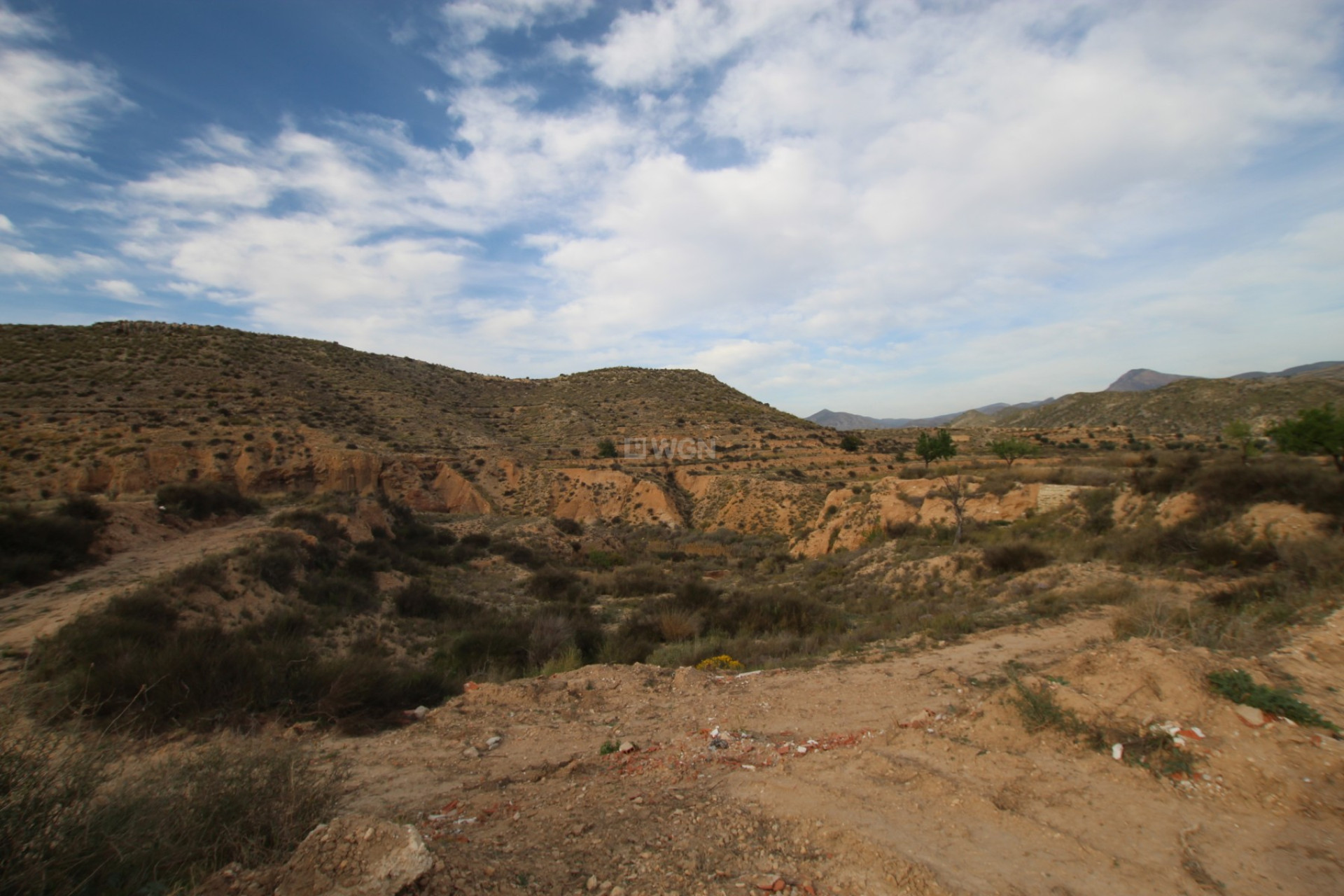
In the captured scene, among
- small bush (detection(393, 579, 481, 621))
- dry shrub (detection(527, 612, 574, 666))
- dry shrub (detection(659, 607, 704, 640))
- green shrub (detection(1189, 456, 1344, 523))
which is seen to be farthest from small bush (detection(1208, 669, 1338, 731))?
small bush (detection(393, 579, 481, 621))

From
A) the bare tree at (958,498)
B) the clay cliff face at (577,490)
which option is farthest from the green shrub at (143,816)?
the clay cliff face at (577,490)

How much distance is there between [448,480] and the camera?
125 ft

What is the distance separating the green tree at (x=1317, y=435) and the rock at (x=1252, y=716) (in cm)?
1484

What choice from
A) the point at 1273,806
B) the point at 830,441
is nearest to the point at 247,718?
the point at 1273,806

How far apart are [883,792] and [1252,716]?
2908 mm

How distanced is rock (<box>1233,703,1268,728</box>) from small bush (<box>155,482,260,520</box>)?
21.6m

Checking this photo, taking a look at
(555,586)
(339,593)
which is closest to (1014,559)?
(555,586)

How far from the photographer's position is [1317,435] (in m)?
16.3

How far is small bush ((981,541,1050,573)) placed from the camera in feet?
48.0

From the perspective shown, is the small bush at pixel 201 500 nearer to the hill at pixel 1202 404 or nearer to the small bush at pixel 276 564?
the small bush at pixel 276 564

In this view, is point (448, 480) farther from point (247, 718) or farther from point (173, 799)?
point (173, 799)

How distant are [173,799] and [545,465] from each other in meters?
40.0

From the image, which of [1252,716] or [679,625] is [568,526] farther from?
[1252,716]

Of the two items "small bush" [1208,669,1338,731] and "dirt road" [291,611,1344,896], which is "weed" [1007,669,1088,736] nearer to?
"dirt road" [291,611,1344,896]
